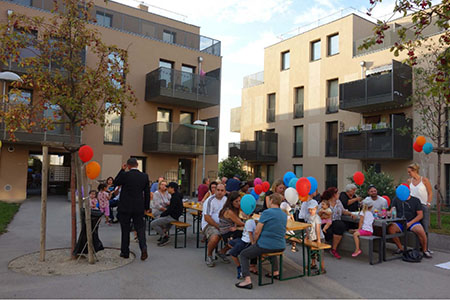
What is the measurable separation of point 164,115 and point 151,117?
0.92 metres

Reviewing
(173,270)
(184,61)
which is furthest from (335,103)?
(173,270)

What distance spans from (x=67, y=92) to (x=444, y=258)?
8.27 metres

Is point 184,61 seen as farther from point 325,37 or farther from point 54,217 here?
point 54,217

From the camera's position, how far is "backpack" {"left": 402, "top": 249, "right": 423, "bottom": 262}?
682cm

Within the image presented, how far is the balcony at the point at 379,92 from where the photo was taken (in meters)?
17.5

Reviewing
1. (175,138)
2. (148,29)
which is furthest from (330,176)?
(148,29)

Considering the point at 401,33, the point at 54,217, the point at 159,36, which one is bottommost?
the point at 54,217

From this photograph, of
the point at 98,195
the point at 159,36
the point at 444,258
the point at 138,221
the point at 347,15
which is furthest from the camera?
the point at 347,15

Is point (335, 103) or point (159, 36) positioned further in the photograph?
point (335, 103)

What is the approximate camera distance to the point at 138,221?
20.9 ft

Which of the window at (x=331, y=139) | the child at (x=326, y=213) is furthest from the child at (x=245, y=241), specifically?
the window at (x=331, y=139)

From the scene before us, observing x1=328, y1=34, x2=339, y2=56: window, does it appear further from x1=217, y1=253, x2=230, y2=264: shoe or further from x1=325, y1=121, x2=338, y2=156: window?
x1=217, y1=253, x2=230, y2=264: shoe

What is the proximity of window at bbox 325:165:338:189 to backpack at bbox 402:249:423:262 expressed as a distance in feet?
49.0

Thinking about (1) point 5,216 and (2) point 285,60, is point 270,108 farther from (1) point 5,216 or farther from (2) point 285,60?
(1) point 5,216
